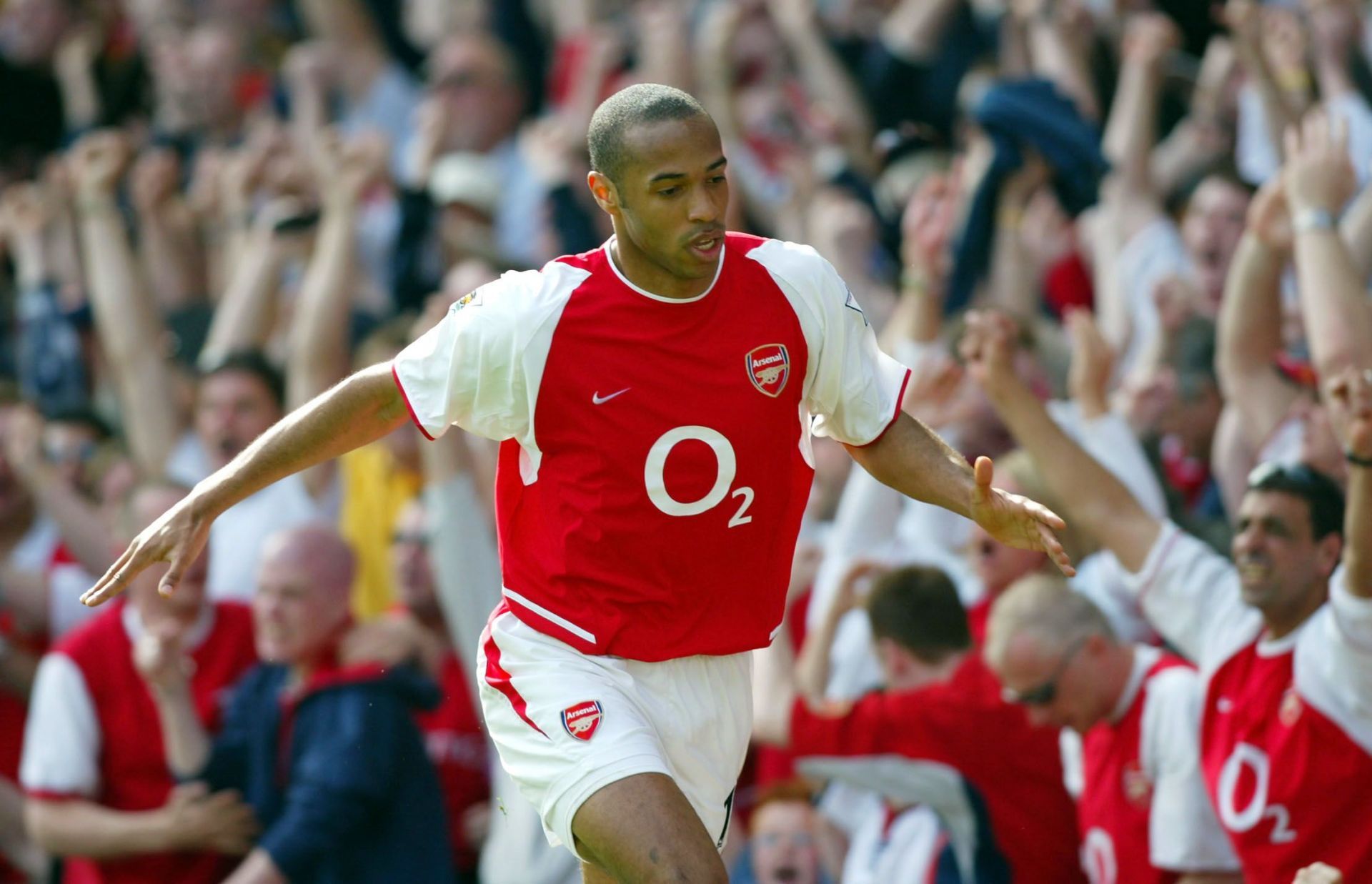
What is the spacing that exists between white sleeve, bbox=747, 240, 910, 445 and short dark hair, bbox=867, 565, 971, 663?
4.84 feet

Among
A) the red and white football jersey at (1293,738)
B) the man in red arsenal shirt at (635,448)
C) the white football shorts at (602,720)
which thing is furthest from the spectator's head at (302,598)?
the red and white football jersey at (1293,738)

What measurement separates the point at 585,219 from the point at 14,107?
5368 mm

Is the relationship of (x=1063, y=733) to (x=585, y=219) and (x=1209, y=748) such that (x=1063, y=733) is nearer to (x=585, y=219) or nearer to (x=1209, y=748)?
(x=1209, y=748)

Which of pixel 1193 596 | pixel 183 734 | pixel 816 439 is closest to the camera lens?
pixel 1193 596

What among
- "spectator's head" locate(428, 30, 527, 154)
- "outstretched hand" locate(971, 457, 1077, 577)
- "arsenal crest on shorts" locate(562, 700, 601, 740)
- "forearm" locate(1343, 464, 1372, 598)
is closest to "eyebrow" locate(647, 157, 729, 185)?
"outstretched hand" locate(971, 457, 1077, 577)

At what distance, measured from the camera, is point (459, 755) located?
707 cm

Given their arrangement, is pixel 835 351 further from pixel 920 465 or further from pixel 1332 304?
pixel 1332 304

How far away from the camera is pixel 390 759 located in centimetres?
632

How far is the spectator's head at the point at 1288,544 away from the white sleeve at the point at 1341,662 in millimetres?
87

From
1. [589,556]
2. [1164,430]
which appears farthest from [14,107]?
[589,556]

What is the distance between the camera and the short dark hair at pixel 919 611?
235 inches

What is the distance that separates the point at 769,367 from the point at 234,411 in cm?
447

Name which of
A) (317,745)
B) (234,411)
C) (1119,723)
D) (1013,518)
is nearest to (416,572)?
(317,745)

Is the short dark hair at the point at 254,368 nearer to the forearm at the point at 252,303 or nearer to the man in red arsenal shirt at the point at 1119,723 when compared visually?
the forearm at the point at 252,303
